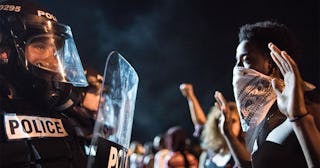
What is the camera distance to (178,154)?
13.3ft

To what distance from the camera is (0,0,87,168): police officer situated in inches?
67.2

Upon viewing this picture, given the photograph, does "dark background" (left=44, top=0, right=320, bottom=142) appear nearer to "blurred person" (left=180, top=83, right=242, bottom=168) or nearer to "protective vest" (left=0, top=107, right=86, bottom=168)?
"blurred person" (left=180, top=83, right=242, bottom=168)

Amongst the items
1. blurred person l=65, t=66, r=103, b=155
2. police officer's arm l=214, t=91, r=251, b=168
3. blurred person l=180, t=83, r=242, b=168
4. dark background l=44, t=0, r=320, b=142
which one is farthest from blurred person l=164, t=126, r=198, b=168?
police officer's arm l=214, t=91, r=251, b=168

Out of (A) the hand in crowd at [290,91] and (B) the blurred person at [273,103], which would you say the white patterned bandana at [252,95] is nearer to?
(B) the blurred person at [273,103]

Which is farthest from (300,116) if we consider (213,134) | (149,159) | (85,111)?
(149,159)

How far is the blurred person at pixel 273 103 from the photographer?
1.64 meters

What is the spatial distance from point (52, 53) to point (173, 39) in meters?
5.59

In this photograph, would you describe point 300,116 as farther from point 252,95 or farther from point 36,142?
point 36,142

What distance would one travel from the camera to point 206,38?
7695 mm

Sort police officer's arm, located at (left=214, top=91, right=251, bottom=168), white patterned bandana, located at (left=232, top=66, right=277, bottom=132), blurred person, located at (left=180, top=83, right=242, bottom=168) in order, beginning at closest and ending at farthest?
white patterned bandana, located at (left=232, top=66, right=277, bottom=132) < police officer's arm, located at (left=214, top=91, right=251, bottom=168) < blurred person, located at (left=180, top=83, right=242, bottom=168)

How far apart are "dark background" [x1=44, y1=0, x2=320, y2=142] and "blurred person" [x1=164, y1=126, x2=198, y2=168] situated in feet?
4.54

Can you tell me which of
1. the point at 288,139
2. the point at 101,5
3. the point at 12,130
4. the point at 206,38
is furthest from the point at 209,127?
the point at 206,38

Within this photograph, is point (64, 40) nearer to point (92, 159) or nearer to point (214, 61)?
point (92, 159)

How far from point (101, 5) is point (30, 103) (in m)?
4.01
